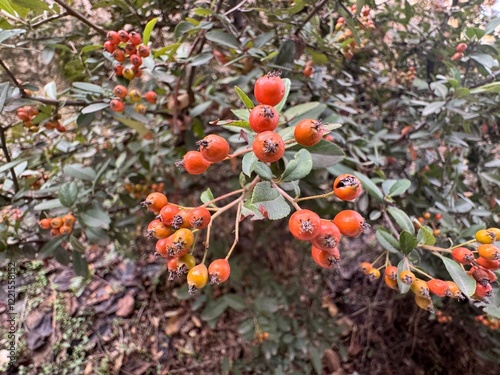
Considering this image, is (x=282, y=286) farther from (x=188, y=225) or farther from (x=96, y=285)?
(x=188, y=225)

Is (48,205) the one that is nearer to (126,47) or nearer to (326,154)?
(126,47)

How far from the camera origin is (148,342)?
2.32 meters

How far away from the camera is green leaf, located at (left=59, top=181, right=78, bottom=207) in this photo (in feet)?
4.54

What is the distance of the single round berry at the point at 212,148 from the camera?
2.79 feet

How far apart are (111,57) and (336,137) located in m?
1.06

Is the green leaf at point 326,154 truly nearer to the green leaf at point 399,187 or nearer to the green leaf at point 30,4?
the green leaf at point 399,187

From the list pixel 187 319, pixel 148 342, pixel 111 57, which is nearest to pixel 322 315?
pixel 187 319

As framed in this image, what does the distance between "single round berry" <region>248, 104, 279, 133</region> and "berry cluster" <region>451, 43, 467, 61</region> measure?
4.10 feet

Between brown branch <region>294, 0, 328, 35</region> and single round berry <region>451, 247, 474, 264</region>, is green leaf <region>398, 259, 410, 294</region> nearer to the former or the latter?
single round berry <region>451, 247, 474, 264</region>

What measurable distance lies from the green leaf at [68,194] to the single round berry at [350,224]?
3.64 feet

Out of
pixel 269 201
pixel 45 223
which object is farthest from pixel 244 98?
pixel 45 223

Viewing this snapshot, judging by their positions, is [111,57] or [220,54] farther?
[220,54]

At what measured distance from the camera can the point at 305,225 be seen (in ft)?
2.68

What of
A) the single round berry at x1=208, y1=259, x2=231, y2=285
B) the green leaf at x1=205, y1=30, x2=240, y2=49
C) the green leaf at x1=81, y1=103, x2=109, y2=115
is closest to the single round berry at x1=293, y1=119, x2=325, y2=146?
the single round berry at x1=208, y1=259, x2=231, y2=285
